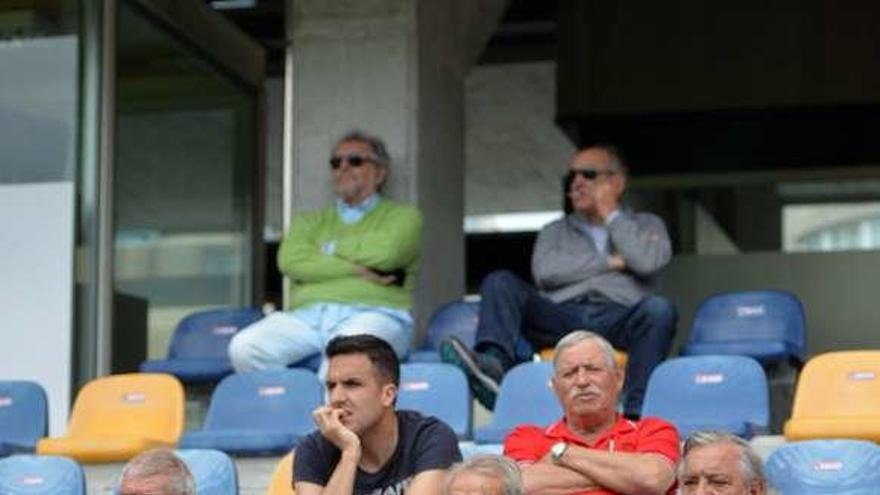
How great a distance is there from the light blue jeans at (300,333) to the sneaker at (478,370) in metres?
0.59

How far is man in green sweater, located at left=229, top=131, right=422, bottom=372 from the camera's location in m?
7.69

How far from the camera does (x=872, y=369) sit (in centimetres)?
652

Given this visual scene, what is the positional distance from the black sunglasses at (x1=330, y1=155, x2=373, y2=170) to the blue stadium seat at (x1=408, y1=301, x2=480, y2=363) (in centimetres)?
81

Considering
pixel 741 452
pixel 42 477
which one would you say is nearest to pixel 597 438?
pixel 741 452

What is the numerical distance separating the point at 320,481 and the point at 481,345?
97.6 inches

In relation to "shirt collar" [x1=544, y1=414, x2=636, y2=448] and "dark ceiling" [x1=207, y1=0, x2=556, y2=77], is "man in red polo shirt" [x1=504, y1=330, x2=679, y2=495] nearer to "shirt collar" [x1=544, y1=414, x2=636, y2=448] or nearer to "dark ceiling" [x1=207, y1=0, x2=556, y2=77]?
"shirt collar" [x1=544, y1=414, x2=636, y2=448]

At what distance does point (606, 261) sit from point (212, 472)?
7.73ft

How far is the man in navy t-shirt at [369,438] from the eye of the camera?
15.7 ft

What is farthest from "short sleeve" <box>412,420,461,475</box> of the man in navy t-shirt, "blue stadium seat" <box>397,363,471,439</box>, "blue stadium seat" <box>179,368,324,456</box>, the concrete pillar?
the concrete pillar

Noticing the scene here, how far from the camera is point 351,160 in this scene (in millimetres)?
7922

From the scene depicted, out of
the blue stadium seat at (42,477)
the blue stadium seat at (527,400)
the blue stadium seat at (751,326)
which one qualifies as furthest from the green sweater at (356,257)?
the blue stadium seat at (42,477)

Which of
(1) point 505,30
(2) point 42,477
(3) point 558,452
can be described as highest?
(1) point 505,30

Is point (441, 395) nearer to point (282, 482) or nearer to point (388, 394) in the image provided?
point (282, 482)

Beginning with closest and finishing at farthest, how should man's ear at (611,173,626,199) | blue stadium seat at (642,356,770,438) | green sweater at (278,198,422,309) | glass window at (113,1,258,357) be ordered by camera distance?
blue stadium seat at (642,356,770,438) < man's ear at (611,173,626,199) < green sweater at (278,198,422,309) < glass window at (113,1,258,357)
